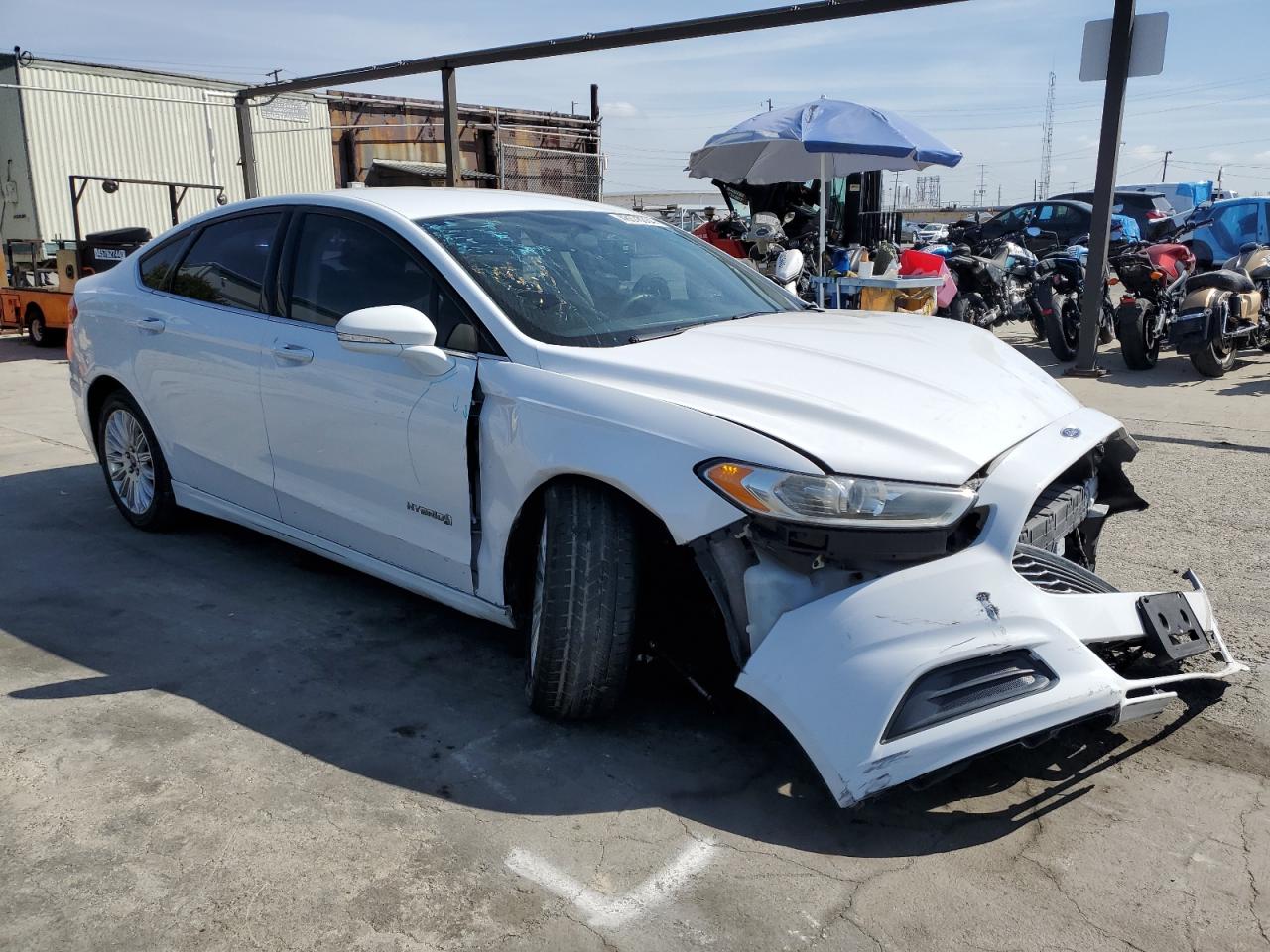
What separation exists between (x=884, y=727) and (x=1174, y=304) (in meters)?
8.80

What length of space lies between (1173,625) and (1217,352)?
7.16 m

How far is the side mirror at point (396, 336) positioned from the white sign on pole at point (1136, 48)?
6924 mm

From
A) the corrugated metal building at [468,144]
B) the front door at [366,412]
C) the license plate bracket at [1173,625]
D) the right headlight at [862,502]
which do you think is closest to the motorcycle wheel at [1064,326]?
the license plate bracket at [1173,625]

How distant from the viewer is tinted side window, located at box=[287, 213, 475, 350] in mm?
3420

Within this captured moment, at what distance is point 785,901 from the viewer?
235 centimetres

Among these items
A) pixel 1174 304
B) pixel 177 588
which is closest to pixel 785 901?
pixel 177 588

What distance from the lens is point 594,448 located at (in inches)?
112

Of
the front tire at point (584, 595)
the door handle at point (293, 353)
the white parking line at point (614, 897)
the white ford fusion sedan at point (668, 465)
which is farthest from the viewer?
the door handle at point (293, 353)

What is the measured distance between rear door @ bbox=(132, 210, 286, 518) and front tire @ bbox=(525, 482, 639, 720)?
1.66m

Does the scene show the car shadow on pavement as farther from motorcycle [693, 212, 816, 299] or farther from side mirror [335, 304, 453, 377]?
motorcycle [693, 212, 816, 299]

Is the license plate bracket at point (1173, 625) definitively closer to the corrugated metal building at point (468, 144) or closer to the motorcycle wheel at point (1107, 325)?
the motorcycle wheel at point (1107, 325)

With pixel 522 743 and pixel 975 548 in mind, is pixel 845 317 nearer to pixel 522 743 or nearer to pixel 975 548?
pixel 975 548

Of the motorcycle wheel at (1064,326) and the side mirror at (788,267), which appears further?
the motorcycle wheel at (1064,326)

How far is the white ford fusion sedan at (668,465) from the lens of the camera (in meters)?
2.47
